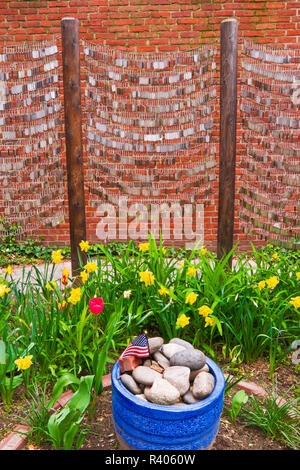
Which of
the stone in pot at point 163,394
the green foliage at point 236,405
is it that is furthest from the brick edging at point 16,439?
the green foliage at point 236,405

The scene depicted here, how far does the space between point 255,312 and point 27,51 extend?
3.42m

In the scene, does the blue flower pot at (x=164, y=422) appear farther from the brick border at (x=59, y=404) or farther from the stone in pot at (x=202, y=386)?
the brick border at (x=59, y=404)

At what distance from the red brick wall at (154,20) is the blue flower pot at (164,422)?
12.0 feet

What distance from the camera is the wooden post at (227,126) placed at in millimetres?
2770

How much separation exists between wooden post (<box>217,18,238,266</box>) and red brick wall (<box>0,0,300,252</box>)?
64.8 inches

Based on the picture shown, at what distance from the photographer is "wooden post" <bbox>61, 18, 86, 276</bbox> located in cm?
279

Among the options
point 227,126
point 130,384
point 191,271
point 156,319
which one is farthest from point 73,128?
point 130,384

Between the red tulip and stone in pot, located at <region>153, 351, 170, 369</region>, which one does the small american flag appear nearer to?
stone in pot, located at <region>153, 351, 170, 369</region>

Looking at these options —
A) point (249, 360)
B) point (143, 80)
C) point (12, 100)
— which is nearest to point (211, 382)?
point (249, 360)

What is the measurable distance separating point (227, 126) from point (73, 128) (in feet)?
3.29

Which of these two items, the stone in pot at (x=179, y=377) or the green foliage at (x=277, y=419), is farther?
the green foliage at (x=277, y=419)

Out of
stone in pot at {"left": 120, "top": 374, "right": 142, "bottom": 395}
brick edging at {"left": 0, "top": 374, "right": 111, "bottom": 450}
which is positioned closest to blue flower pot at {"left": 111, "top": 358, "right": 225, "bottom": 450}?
stone in pot at {"left": 120, "top": 374, "right": 142, "bottom": 395}

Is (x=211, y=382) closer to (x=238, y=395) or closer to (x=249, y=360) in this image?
(x=238, y=395)

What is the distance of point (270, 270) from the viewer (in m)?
2.58
